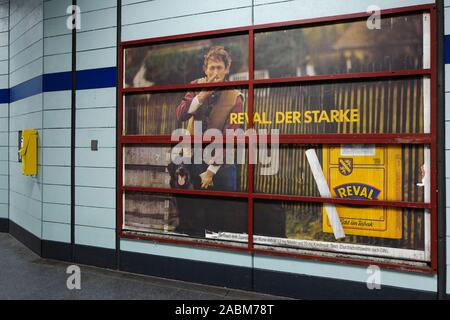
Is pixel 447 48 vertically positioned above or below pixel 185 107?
above

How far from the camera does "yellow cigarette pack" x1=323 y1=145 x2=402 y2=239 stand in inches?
104

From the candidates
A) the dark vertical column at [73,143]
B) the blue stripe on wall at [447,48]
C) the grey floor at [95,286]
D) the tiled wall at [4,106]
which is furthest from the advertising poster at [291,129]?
the tiled wall at [4,106]

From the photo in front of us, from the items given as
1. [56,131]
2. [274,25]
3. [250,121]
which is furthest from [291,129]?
[56,131]

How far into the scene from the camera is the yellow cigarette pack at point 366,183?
2631 millimetres

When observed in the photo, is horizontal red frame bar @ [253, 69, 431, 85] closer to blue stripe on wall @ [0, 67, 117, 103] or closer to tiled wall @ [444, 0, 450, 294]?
tiled wall @ [444, 0, 450, 294]

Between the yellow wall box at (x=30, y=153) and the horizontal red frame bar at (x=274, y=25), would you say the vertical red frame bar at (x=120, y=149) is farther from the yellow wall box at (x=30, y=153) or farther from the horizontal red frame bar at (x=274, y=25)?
the yellow wall box at (x=30, y=153)

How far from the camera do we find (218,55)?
3.11 metres

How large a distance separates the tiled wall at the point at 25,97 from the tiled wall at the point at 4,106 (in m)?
0.16

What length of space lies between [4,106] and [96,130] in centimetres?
258

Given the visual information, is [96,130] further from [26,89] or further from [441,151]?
[441,151]

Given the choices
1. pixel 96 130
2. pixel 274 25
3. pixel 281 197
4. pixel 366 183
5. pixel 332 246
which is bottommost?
pixel 332 246

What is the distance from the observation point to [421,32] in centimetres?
253

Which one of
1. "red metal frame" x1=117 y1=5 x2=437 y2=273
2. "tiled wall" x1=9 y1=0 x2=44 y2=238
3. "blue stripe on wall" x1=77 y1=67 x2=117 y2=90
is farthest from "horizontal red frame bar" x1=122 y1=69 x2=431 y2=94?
"tiled wall" x1=9 y1=0 x2=44 y2=238

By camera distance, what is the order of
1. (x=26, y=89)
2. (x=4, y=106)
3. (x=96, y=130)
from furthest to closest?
(x=4, y=106) < (x=26, y=89) < (x=96, y=130)
